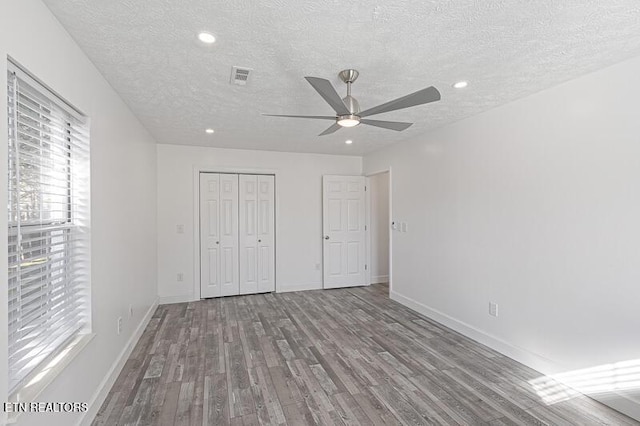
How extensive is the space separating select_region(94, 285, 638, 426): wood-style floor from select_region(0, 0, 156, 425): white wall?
1.27 feet

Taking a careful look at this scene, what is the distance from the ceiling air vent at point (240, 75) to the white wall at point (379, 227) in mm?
3680

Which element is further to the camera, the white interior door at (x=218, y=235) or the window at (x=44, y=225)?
the white interior door at (x=218, y=235)

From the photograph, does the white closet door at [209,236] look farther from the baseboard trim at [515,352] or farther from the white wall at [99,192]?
the baseboard trim at [515,352]

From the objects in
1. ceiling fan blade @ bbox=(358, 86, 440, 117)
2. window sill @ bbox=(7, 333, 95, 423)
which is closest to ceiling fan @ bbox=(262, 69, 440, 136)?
ceiling fan blade @ bbox=(358, 86, 440, 117)

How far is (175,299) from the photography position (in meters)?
4.55

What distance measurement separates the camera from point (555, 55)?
79.0 inches

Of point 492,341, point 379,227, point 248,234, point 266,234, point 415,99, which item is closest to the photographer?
point 415,99

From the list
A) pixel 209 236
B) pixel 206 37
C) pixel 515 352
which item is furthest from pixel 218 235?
pixel 515 352

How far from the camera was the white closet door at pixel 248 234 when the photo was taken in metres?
4.95

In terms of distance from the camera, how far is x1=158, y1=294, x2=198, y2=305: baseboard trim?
4477 mm

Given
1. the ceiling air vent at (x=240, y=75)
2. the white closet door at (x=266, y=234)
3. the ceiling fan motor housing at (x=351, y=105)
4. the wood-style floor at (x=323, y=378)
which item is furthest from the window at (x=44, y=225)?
the white closet door at (x=266, y=234)

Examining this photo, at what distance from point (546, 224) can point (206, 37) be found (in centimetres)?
296

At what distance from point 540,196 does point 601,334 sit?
1123 millimetres

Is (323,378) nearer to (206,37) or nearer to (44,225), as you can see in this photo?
(44,225)
